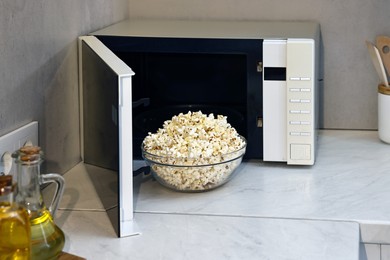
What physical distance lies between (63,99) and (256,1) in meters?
0.63

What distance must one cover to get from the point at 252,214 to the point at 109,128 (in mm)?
294

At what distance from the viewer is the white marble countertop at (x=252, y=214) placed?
1165mm

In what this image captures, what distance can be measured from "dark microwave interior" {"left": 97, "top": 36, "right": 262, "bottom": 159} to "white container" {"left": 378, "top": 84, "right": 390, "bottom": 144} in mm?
323

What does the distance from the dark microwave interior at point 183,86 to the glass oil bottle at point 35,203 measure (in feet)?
1.88

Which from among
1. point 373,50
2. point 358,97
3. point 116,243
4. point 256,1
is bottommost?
point 116,243

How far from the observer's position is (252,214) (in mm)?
1300

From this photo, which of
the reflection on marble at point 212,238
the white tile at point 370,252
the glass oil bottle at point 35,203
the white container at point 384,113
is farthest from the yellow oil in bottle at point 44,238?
the white container at point 384,113

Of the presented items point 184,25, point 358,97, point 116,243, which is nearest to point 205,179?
point 116,243

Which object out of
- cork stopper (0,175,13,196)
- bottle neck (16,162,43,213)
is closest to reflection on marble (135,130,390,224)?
bottle neck (16,162,43,213)

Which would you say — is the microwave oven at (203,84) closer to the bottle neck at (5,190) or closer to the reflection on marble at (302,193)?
the reflection on marble at (302,193)

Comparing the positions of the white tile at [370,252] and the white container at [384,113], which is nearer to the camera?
the white tile at [370,252]

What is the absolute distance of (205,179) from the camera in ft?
4.55

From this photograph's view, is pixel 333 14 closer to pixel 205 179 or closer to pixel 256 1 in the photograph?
pixel 256 1

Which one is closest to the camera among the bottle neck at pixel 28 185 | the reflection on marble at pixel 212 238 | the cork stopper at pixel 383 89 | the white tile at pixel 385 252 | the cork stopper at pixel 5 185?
the cork stopper at pixel 5 185
